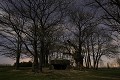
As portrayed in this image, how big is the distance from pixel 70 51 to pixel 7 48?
70.4 feet

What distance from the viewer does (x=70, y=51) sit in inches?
1834

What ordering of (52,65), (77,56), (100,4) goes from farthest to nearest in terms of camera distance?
(77,56) → (52,65) → (100,4)

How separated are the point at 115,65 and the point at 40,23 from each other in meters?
46.0

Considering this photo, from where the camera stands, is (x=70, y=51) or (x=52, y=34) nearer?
(x=52, y=34)

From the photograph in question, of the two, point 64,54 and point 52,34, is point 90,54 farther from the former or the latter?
point 52,34

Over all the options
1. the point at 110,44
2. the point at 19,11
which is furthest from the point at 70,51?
the point at 19,11

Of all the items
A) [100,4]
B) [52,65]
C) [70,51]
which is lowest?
[52,65]

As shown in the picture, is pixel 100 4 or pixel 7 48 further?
pixel 7 48

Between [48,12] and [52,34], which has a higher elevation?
[48,12]

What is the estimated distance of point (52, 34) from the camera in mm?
29438

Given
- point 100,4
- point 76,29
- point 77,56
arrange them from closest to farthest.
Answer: point 100,4 → point 77,56 → point 76,29

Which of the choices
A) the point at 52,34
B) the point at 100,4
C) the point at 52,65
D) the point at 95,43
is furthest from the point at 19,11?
the point at 95,43

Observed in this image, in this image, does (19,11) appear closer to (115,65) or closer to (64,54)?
(64,54)

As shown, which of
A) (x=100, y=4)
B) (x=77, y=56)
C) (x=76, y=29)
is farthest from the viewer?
(x=76, y=29)
